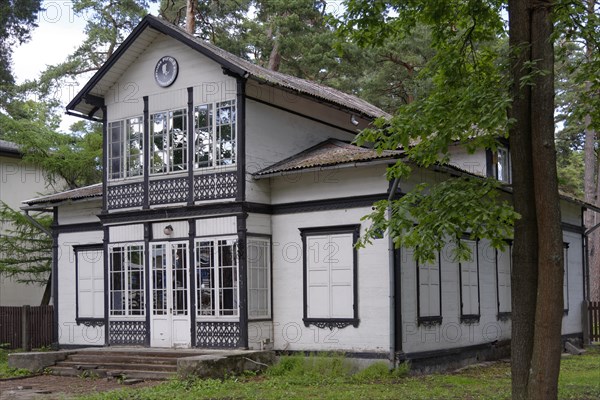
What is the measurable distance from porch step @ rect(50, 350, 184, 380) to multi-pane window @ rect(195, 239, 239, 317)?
1.23 meters

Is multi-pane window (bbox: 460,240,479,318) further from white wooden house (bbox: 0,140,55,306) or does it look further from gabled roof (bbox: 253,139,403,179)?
white wooden house (bbox: 0,140,55,306)

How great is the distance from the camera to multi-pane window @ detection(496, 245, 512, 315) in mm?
21547

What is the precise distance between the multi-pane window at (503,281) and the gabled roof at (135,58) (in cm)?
538

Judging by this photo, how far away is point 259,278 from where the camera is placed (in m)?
18.3

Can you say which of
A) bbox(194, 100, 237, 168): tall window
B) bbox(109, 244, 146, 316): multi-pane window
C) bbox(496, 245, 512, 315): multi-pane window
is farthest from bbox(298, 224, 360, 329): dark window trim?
bbox(496, 245, 512, 315): multi-pane window

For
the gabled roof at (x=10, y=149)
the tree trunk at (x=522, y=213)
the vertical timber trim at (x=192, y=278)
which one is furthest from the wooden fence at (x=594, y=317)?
the gabled roof at (x=10, y=149)

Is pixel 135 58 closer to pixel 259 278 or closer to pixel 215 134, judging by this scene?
pixel 215 134

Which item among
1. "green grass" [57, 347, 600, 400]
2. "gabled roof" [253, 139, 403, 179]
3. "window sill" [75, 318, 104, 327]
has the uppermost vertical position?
"gabled roof" [253, 139, 403, 179]

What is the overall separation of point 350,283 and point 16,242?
14221 mm

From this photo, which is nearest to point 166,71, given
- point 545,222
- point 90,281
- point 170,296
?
point 170,296

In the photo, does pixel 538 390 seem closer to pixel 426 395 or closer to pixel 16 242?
pixel 426 395

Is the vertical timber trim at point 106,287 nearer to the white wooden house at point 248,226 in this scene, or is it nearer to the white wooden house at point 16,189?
the white wooden house at point 248,226

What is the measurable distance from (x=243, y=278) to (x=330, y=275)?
1.98m

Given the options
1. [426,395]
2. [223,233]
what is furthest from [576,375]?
[223,233]
